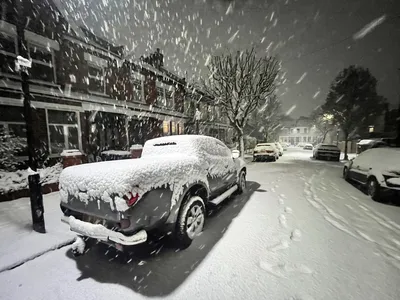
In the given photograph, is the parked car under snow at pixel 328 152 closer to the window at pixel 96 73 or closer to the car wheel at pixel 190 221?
the car wheel at pixel 190 221

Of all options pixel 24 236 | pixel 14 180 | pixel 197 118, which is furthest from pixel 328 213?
pixel 197 118

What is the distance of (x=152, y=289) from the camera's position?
95.0 inches

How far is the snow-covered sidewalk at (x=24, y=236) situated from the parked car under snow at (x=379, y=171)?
25.7 feet

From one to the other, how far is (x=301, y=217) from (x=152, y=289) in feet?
11.8

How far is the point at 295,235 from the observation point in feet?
12.0

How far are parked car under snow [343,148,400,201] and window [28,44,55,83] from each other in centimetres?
1379

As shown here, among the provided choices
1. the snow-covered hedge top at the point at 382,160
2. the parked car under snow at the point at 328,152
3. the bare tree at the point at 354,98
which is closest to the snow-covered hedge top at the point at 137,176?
the snow-covered hedge top at the point at 382,160

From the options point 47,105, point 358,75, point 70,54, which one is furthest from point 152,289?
point 358,75

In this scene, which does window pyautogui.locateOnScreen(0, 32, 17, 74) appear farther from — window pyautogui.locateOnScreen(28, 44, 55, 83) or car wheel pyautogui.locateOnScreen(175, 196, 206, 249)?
car wheel pyautogui.locateOnScreen(175, 196, 206, 249)

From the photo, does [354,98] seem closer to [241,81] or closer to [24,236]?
[241,81]

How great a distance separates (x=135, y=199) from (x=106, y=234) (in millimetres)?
615

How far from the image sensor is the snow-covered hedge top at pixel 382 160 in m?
5.51

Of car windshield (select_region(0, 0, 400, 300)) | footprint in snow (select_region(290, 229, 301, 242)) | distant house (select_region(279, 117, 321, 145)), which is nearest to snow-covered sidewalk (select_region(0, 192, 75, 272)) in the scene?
car windshield (select_region(0, 0, 400, 300))

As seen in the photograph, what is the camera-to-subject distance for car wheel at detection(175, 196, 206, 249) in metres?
3.15
